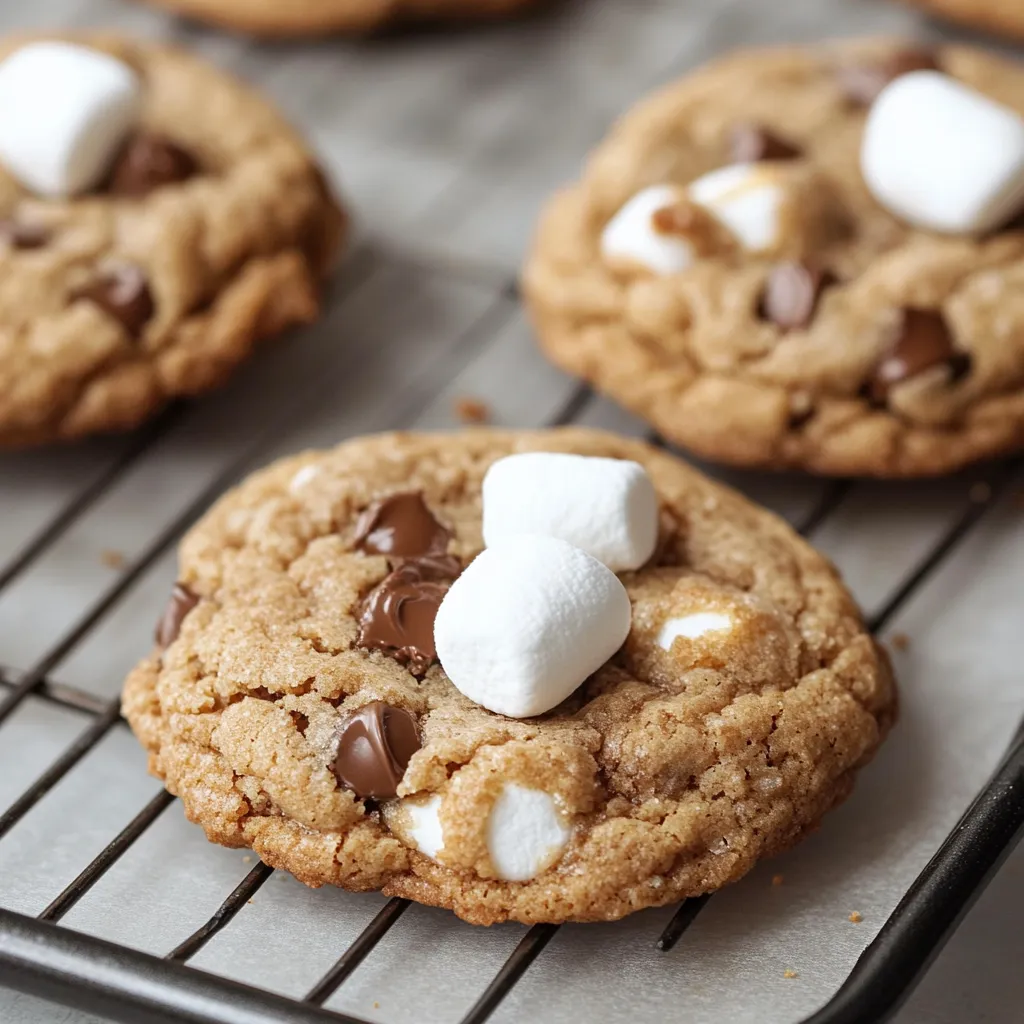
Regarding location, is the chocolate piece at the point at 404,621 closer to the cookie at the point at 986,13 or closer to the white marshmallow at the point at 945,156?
the white marshmallow at the point at 945,156

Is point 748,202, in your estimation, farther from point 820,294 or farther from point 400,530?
point 400,530

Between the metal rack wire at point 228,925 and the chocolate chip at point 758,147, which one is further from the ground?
the chocolate chip at point 758,147

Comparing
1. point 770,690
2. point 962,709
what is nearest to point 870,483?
point 962,709

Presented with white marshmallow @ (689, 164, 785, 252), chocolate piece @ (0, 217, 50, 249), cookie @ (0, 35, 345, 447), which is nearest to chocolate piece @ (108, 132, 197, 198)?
cookie @ (0, 35, 345, 447)

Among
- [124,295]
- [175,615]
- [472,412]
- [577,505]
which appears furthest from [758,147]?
[175,615]

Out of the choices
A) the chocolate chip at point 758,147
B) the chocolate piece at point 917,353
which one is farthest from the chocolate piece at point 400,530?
the chocolate chip at point 758,147
